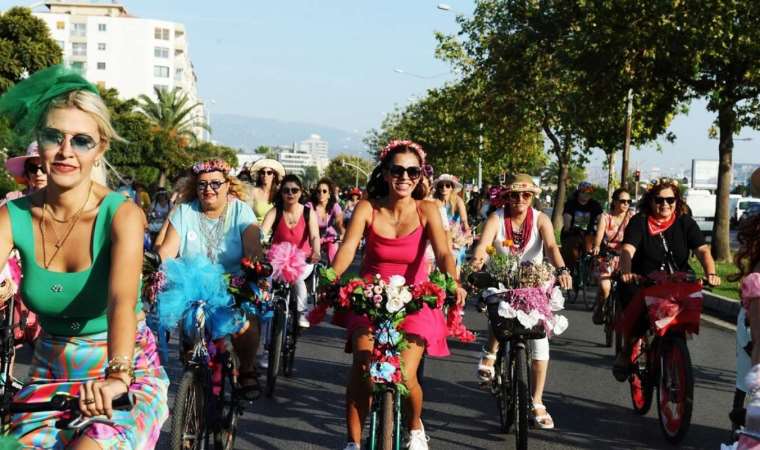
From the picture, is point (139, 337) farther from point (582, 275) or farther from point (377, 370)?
point (582, 275)

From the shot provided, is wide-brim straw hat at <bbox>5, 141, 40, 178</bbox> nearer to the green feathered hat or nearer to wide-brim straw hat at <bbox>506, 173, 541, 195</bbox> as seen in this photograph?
wide-brim straw hat at <bbox>506, 173, 541, 195</bbox>

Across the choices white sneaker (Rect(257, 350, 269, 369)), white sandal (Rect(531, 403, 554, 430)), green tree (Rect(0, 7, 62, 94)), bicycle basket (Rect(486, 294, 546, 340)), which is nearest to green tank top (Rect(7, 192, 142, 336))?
bicycle basket (Rect(486, 294, 546, 340))

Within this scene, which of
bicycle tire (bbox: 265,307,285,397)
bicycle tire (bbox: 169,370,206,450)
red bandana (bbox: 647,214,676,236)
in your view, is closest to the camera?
bicycle tire (bbox: 169,370,206,450)

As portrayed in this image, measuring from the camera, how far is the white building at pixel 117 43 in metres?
129

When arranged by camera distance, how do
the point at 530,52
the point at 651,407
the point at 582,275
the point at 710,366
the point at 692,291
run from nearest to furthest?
the point at 692,291 < the point at 651,407 < the point at 710,366 < the point at 582,275 < the point at 530,52

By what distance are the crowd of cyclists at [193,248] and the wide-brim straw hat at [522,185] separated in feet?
0.05

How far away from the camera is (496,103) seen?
3525 centimetres

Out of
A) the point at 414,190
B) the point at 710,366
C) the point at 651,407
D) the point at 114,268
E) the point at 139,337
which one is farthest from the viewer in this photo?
the point at 710,366

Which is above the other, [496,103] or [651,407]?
[496,103]

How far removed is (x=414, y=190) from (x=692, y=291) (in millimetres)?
2265

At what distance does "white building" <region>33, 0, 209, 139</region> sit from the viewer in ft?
422

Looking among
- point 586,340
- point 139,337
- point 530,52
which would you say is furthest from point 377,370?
point 530,52

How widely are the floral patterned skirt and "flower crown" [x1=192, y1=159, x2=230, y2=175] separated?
3.22 metres

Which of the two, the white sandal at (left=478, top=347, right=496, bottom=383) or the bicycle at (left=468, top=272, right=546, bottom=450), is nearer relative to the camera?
the bicycle at (left=468, top=272, right=546, bottom=450)
